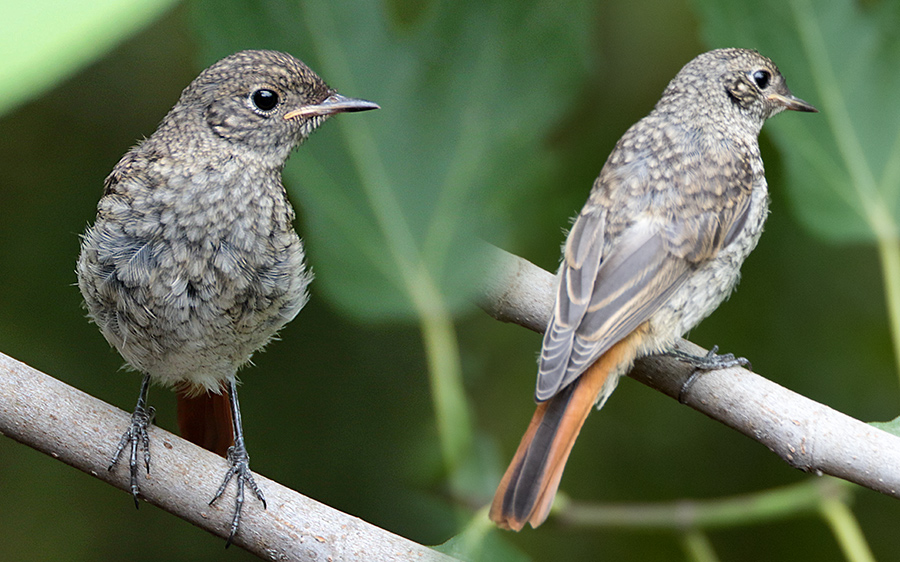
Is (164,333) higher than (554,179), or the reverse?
(554,179)

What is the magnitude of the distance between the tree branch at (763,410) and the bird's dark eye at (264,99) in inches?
9.6

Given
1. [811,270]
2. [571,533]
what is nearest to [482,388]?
[571,533]

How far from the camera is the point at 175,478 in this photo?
63 centimetres

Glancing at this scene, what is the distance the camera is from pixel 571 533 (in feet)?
2.16

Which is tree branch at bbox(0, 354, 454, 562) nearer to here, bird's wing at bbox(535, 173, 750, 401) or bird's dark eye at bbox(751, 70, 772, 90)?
bird's wing at bbox(535, 173, 750, 401)

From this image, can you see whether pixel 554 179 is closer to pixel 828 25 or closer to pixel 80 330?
pixel 828 25

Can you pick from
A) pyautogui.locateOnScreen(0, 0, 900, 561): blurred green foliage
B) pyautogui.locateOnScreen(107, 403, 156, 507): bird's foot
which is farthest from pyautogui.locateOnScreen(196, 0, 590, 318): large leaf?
pyautogui.locateOnScreen(107, 403, 156, 507): bird's foot

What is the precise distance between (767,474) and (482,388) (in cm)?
30

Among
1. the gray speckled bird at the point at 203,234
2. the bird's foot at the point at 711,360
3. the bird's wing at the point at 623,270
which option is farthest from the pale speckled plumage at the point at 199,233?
the bird's foot at the point at 711,360

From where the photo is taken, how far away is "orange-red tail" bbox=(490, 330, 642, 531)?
0.52 metres

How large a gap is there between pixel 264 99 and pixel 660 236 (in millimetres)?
368

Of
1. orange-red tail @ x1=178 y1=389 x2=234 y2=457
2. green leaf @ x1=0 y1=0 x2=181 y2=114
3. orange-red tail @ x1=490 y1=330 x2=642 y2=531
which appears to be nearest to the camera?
green leaf @ x1=0 y1=0 x2=181 y2=114

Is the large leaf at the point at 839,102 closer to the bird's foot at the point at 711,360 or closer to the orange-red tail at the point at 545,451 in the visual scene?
the bird's foot at the point at 711,360

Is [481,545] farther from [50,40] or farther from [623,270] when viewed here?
[50,40]
